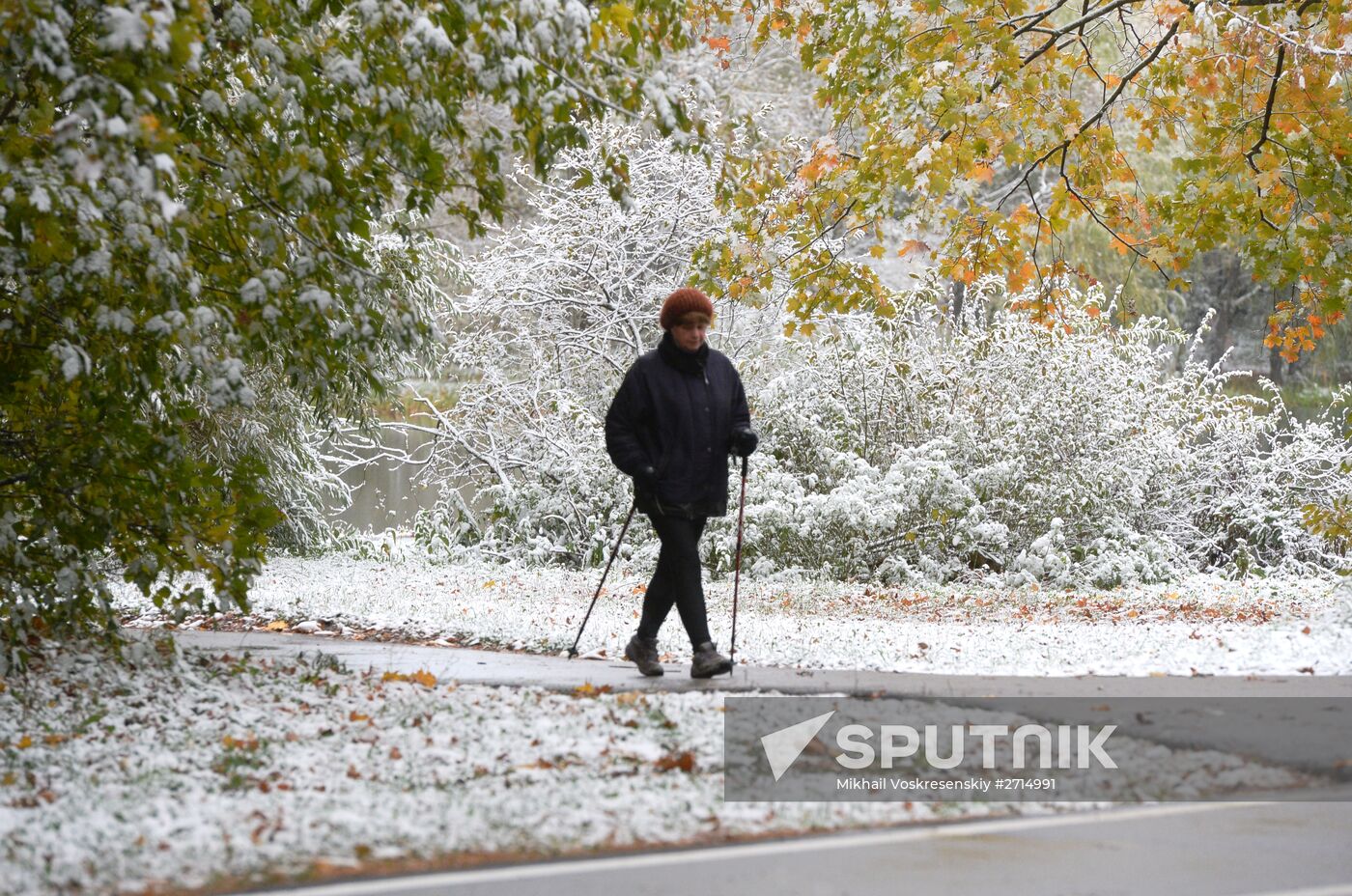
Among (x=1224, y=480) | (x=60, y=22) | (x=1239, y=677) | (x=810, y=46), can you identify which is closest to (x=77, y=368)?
(x=60, y=22)

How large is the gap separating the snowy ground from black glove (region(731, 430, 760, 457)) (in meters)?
1.41

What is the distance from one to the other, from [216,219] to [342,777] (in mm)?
3177

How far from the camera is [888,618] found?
39.0ft

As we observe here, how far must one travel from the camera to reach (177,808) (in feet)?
16.8

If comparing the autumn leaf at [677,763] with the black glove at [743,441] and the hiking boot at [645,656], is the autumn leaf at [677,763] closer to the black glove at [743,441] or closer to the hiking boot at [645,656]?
the hiking boot at [645,656]

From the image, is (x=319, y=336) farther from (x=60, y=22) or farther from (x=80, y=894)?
(x=80, y=894)

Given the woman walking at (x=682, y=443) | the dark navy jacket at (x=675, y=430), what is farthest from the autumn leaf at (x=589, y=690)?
the dark navy jacket at (x=675, y=430)

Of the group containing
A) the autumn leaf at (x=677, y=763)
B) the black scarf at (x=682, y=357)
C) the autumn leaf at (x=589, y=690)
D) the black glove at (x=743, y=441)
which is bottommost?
the autumn leaf at (x=677, y=763)

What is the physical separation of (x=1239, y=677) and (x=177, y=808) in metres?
5.33

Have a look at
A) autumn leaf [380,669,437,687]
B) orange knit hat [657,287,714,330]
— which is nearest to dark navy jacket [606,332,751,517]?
orange knit hat [657,287,714,330]

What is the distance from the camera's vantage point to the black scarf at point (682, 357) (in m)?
7.92

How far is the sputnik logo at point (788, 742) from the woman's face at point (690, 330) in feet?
7.40

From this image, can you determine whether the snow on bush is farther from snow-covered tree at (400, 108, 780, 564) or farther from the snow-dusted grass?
the snow-dusted grass

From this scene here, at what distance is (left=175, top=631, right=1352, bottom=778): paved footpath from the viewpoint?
6.15 metres
